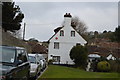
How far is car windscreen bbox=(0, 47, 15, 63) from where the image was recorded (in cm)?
1041

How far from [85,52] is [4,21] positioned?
1913cm

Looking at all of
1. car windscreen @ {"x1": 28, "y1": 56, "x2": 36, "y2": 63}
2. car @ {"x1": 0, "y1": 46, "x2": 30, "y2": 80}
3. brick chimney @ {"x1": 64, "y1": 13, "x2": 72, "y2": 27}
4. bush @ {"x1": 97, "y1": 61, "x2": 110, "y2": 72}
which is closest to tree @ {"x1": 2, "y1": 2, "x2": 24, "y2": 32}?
car windscreen @ {"x1": 28, "y1": 56, "x2": 36, "y2": 63}

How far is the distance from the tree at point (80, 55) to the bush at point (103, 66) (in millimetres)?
3558

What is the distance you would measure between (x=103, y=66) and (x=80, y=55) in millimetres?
4806

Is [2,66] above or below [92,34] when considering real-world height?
below

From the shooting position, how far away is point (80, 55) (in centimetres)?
4694

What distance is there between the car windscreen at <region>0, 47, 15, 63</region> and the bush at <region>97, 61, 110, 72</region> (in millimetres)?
33291

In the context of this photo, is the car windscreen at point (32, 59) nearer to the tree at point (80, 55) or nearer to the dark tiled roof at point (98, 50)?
the tree at point (80, 55)

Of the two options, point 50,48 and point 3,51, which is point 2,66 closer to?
point 3,51

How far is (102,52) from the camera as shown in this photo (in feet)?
229

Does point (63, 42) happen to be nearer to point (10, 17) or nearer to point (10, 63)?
point (10, 17)

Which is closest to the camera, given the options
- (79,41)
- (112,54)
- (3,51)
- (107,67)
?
(3,51)

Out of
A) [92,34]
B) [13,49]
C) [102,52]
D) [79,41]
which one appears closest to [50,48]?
[79,41]

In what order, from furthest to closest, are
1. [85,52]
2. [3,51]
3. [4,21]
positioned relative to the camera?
[85,52]
[4,21]
[3,51]
